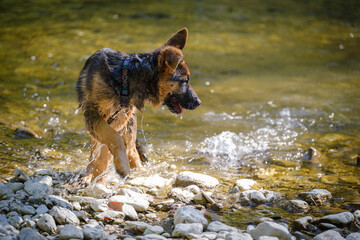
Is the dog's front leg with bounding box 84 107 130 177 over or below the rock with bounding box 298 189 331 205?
over

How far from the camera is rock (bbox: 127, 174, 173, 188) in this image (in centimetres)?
514

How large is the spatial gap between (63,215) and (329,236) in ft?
7.76

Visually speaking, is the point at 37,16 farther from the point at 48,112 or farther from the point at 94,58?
the point at 94,58

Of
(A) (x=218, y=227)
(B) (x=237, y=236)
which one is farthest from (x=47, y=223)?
(B) (x=237, y=236)

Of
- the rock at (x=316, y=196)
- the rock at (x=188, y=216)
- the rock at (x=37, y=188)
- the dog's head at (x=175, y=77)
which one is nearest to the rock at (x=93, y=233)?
the rock at (x=188, y=216)

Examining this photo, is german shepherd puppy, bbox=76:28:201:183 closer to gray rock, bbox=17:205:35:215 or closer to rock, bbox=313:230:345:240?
gray rock, bbox=17:205:35:215

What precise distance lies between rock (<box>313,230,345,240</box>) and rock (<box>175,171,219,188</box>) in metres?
1.56

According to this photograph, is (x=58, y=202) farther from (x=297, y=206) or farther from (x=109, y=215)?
(x=297, y=206)

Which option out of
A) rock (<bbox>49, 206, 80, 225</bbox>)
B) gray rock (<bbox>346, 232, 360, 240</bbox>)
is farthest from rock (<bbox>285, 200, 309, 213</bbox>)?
rock (<bbox>49, 206, 80, 225</bbox>)

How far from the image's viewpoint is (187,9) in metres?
15.2

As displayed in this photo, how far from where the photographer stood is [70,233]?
362 cm

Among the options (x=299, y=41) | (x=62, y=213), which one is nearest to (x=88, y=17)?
(x=299, y=41)

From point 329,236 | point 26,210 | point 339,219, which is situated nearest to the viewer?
point 329,236

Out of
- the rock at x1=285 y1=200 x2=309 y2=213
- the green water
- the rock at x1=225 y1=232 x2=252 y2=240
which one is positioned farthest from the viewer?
the green water
